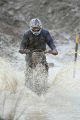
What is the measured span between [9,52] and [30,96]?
7279mm

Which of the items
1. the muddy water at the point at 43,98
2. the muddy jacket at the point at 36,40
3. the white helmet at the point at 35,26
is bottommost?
the muddy water at the point at 43,98

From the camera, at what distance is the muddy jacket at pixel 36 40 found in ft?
43.4

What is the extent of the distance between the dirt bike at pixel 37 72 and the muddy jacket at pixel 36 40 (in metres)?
0.22

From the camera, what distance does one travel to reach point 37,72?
13.1 m

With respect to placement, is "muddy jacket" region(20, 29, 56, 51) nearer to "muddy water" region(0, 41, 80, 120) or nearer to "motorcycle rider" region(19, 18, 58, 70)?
"motorcycle rider" region(19, 18, 58, 70)

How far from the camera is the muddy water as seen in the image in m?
10.7

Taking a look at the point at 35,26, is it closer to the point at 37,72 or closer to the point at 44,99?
the point at 37,72

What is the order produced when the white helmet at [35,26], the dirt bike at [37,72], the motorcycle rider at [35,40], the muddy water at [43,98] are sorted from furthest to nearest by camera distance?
the motorcycle rider at [35,40], the white helmet at [35,26], the dirt bike at [37,72], the muddy water at [43,98]

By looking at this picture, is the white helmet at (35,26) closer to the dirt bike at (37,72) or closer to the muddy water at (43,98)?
the dirt bike at (37,72)

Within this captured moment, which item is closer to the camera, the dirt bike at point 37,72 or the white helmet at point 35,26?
the dirt bike at point 37,72

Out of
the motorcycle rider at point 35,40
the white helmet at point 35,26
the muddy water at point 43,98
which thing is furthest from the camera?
the motorcycle rider at point 35,40

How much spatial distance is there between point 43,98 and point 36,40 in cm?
135

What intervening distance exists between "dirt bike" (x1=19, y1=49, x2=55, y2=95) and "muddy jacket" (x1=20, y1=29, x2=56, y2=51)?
0.22 metres

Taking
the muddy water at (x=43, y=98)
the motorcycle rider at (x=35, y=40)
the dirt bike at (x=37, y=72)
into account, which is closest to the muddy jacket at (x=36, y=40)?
the motorcycle rider at (x=35, y=40)
